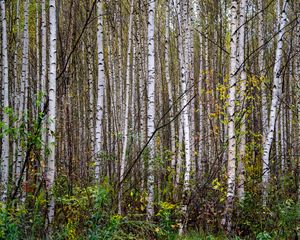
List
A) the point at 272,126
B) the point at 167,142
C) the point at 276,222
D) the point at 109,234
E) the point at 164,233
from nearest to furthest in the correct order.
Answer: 1. the point at 109,234
2. the point at 164,233
3. the point at 276,222
4. the point at 272,126
5. the point at 167,142

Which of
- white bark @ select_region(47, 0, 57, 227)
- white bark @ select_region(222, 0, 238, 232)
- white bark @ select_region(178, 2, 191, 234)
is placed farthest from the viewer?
white bark @ select_region(178, 2, 191, 234)

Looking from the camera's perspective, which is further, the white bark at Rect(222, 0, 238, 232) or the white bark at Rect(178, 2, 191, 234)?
the white bark at Rect(178, 2, 191, 234)

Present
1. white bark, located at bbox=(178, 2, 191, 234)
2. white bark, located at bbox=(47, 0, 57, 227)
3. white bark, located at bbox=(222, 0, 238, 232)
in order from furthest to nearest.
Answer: white bark, located at bbox=(178, 2, 191, 234), white bark, located at bbox=(222, 0, 238, 232), white bark, located at bbox=(47, 0, 57, 227)

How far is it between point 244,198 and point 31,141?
13.0 feet

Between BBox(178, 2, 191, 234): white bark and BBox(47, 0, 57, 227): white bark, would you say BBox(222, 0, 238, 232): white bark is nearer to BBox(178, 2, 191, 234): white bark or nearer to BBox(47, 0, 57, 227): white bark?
BBox(178, 2, 191, 234): white bark

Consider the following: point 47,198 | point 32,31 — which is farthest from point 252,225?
point 32,31

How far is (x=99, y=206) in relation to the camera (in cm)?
504

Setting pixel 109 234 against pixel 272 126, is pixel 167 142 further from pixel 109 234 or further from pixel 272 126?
pixel 109 234

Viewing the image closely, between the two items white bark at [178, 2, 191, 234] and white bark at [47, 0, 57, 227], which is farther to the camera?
white bark at [178, 2, 191, 234]

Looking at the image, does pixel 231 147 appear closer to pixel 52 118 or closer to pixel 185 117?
pixel 185 117

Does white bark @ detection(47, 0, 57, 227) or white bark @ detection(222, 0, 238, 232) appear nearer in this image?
white bark @ detection(47, 0, 57, 227)

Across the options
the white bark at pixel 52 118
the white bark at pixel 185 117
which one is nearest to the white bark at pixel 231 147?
the white bark at pixel 185 117

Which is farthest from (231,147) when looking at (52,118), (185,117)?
(52,118)

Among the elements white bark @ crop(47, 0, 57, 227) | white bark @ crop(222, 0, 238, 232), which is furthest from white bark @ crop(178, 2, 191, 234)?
white bark @ crop(47, 0, 57, 227)
